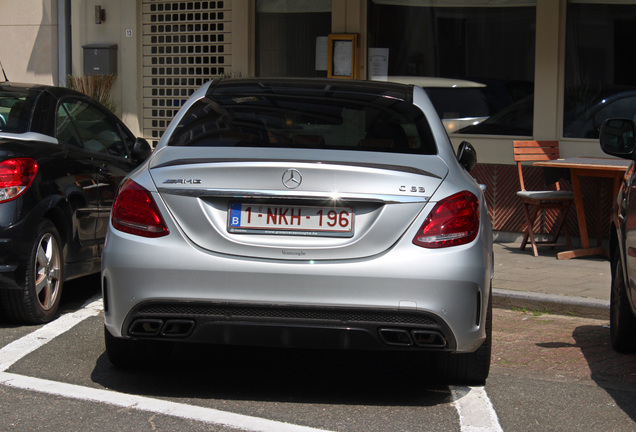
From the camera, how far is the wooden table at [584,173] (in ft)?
29.3

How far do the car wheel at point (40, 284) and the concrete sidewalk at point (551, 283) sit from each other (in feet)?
10.6

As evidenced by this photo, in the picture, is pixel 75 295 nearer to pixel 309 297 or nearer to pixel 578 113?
pixel 309 297

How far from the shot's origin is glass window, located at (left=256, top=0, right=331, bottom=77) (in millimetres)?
12023

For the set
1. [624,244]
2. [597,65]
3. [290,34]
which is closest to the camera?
[624,244]

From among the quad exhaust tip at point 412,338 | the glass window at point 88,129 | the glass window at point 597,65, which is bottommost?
the quad exhaust tip at point 412,338

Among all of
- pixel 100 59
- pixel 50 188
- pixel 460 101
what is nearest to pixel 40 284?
pixel 50 188

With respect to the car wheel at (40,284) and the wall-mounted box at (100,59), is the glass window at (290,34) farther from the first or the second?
the car wheel at (40,284)

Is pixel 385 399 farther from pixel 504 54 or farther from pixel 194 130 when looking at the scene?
pixel 504 54

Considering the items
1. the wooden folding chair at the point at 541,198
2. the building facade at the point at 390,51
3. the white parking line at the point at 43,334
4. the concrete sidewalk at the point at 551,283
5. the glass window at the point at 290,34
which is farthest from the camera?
Answer: the glass window at the point at 290,34

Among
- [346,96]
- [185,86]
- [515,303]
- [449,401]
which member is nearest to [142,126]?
[185,86]

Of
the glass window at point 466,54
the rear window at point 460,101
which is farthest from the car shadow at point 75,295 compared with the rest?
the glass window at point 466,54

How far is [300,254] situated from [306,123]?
107 cm

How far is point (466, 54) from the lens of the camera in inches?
428

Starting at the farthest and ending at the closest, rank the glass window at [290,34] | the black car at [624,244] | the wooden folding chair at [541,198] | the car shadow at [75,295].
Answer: the glass window at [290,34], the wooden folding chair at [541,198], the car shadow at [75,295], the black car at [624,244]
